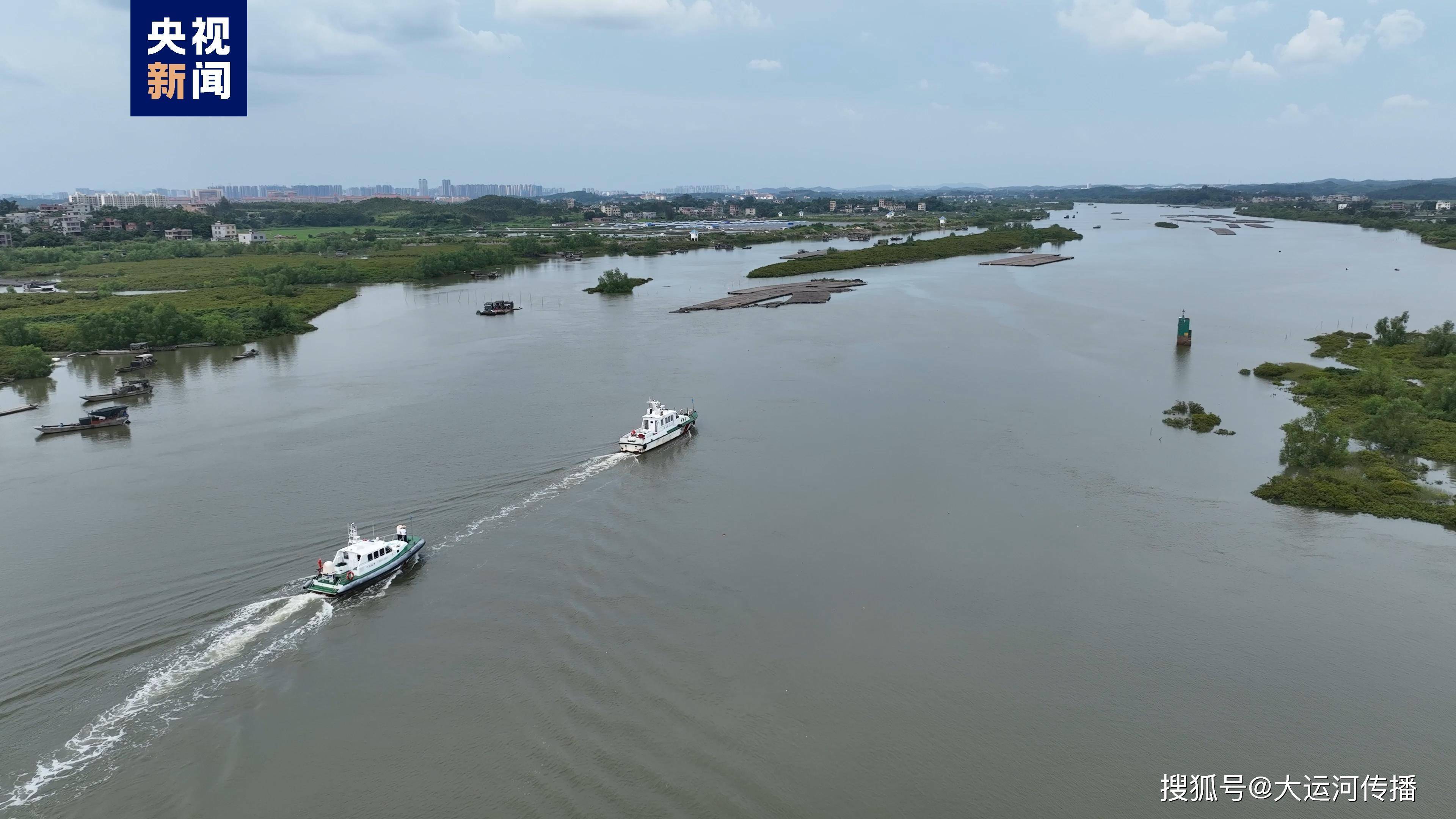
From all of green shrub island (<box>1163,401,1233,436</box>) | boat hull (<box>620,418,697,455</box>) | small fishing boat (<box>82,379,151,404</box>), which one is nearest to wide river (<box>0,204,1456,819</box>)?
boat hull (<box>620,418,697,455</box>)

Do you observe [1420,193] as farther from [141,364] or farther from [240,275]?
[141,364]

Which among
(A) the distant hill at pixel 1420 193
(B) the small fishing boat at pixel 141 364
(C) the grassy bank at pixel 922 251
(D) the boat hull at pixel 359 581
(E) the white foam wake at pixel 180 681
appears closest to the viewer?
(E) the white foam wake at pixel 180 681

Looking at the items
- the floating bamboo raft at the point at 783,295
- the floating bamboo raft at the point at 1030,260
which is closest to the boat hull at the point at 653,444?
the floating bamboo raft at the point at 783,295

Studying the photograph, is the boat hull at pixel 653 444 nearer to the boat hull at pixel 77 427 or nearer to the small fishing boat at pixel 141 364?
the boat hull at pixel 77 427

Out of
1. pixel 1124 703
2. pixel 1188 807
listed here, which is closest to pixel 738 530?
pixel 1124 703

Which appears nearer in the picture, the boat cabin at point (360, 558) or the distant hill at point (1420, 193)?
the boat cabin at point (360, 558)
